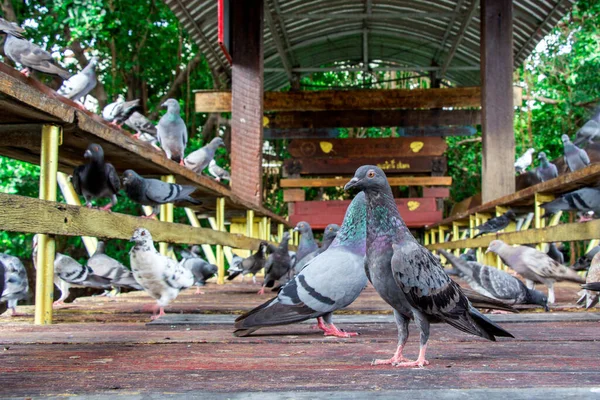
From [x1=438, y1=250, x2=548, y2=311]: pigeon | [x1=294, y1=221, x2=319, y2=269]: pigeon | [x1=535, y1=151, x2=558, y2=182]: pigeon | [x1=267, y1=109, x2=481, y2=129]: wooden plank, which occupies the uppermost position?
[x1=267, y1=109, x2=481, y2=129]: wooden plank

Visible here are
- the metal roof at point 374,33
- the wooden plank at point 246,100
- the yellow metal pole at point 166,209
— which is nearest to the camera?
the yellow metal pole at point 166,209

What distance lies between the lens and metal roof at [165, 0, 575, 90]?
8.77 metres

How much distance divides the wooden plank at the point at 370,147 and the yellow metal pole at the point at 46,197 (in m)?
9.32

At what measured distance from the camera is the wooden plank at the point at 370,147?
1237 centimetres

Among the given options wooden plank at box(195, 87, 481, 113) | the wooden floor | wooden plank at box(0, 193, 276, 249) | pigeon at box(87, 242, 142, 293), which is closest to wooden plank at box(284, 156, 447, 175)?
wooden plank at box(195, 87, 481, 113)

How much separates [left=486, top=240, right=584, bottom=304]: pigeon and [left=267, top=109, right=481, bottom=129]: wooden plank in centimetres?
726

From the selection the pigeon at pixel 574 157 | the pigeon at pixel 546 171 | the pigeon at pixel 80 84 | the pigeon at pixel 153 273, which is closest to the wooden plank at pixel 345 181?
the pigeon at pixel 546 171

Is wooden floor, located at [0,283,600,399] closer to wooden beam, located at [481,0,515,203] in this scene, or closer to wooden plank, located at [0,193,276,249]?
wooden plank, located at [0,193,276,249]

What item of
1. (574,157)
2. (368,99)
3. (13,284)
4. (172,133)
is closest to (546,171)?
(574,157)

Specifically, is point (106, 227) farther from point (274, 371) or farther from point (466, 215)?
point (466, 215)

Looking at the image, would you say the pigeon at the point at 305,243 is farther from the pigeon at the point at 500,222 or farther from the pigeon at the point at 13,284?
the pigeon at the point at 500,222

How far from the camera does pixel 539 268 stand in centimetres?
470

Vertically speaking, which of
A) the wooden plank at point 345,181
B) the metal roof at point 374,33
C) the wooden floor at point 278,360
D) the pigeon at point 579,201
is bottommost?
the wooden floor at point 278,360

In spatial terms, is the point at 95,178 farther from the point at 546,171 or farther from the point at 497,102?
the point at 546,171
